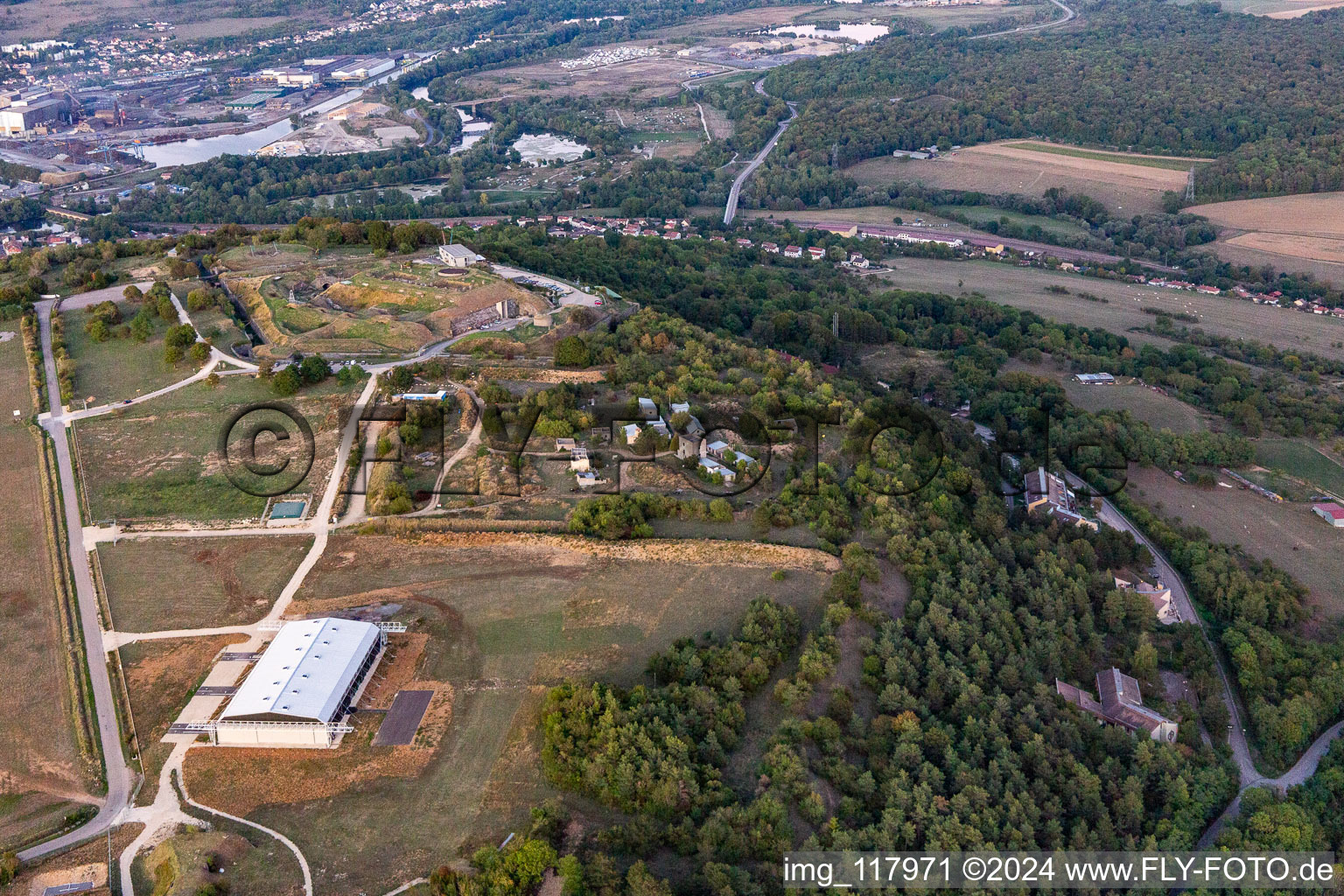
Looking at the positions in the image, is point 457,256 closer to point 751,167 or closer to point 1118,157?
point 751,167

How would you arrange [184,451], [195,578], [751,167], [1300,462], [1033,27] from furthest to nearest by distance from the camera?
1. [1033,27]
2. [751,167]
3. [1300,462]
4. [184,451]
5. [195,578]

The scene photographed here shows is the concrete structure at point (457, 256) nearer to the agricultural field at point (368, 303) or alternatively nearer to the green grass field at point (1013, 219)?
the agricultural field at point (368, 303)

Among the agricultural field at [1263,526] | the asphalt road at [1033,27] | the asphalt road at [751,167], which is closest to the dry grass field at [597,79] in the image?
the asphalt road at [751,167]

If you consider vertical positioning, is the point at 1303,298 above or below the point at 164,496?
below

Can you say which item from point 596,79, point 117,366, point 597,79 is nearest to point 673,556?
point 117,366

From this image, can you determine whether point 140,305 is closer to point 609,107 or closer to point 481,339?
point 481,339

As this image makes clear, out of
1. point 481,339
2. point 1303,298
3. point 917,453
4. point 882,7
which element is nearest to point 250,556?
point 481,339
